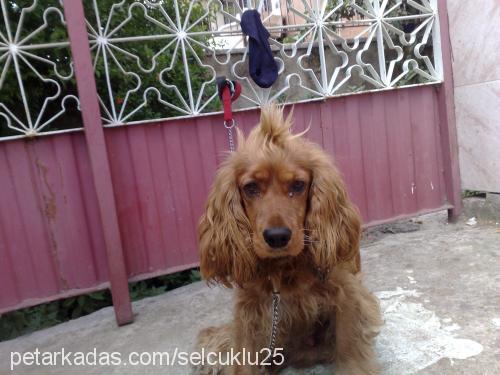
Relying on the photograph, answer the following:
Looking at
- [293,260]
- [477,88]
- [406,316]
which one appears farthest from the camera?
[477,88]

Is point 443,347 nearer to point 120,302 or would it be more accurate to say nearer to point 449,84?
point 120,302

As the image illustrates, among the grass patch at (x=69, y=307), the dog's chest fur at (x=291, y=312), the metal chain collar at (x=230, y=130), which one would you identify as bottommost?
the grass patch at (x=69, y=307)

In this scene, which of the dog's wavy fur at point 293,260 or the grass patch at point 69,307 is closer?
the dog's wavy fur at point 293,260

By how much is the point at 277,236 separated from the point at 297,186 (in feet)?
1.00

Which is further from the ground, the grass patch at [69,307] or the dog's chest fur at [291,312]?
the dog's chest fur at [291,312]

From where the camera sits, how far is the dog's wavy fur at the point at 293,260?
196 cm

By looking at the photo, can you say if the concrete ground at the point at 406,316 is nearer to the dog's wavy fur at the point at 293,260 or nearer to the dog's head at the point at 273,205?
the dog's wavy fur at the point at 293,260

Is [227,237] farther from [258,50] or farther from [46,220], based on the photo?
[258,50]

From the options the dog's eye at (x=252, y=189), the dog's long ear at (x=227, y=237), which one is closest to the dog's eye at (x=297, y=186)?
the dog's eye at (x=252, y=189)

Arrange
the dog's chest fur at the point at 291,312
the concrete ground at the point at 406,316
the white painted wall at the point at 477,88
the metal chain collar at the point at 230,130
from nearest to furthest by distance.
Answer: the dog's chest fur at the point at 291,312 < the concrete ground at the point at 406,316 < the metal chain collar at the point at 230,130 < the white painted wall at the point at 477,88

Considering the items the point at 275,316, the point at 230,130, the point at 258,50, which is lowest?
the point at 275,316

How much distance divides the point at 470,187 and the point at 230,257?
10.6 ft

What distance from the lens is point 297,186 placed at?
194cm

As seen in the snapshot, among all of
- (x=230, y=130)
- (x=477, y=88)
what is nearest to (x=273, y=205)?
(x=230, y=130)
